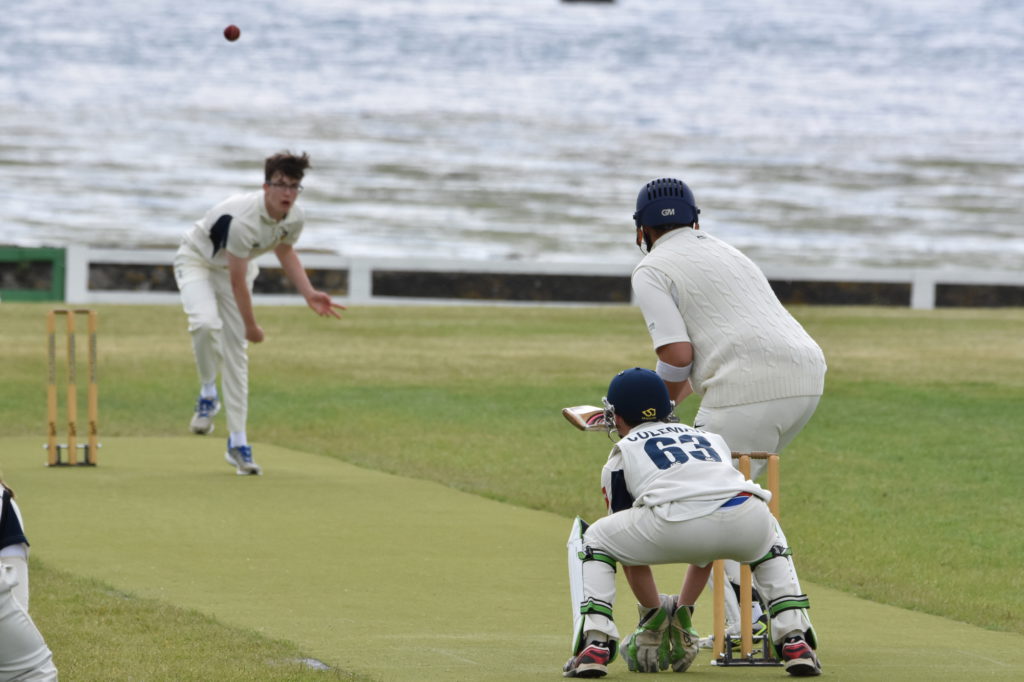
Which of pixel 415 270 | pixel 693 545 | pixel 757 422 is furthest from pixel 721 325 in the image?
pixel 415 270

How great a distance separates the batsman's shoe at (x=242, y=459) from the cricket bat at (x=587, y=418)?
5.13 metres

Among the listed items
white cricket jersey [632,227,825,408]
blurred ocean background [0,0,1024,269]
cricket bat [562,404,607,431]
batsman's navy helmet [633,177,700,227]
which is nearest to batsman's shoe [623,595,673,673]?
cricket bat [562,404,607,431]

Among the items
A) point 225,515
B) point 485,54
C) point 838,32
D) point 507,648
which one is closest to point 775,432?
point 507,648

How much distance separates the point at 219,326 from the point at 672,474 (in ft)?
20.1

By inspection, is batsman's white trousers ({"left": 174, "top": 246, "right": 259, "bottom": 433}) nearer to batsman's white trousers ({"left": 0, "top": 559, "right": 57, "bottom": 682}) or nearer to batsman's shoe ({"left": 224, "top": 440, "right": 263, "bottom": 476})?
batsman's shoe ({"left": 224, "top": 440, "right": 263, "bottom": 476})

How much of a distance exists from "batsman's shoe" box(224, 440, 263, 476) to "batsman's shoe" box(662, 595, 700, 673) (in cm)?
548

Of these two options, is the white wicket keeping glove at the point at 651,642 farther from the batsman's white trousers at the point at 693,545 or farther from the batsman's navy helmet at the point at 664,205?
the batsman's navy helmet at the point at 664,205

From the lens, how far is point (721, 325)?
619cm

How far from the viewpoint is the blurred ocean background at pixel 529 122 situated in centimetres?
4191

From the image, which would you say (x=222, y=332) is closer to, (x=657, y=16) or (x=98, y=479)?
(x=98, y=479)

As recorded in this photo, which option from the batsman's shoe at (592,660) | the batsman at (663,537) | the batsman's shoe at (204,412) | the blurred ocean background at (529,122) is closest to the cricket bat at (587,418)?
the batsman at (663,537)

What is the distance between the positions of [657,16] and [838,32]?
1090 cm

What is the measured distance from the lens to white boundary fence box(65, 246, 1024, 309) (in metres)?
25.3

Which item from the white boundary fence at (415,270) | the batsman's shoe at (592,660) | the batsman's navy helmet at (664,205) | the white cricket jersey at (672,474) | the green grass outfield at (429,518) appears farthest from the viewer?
the white boundary fence at (415,270)
